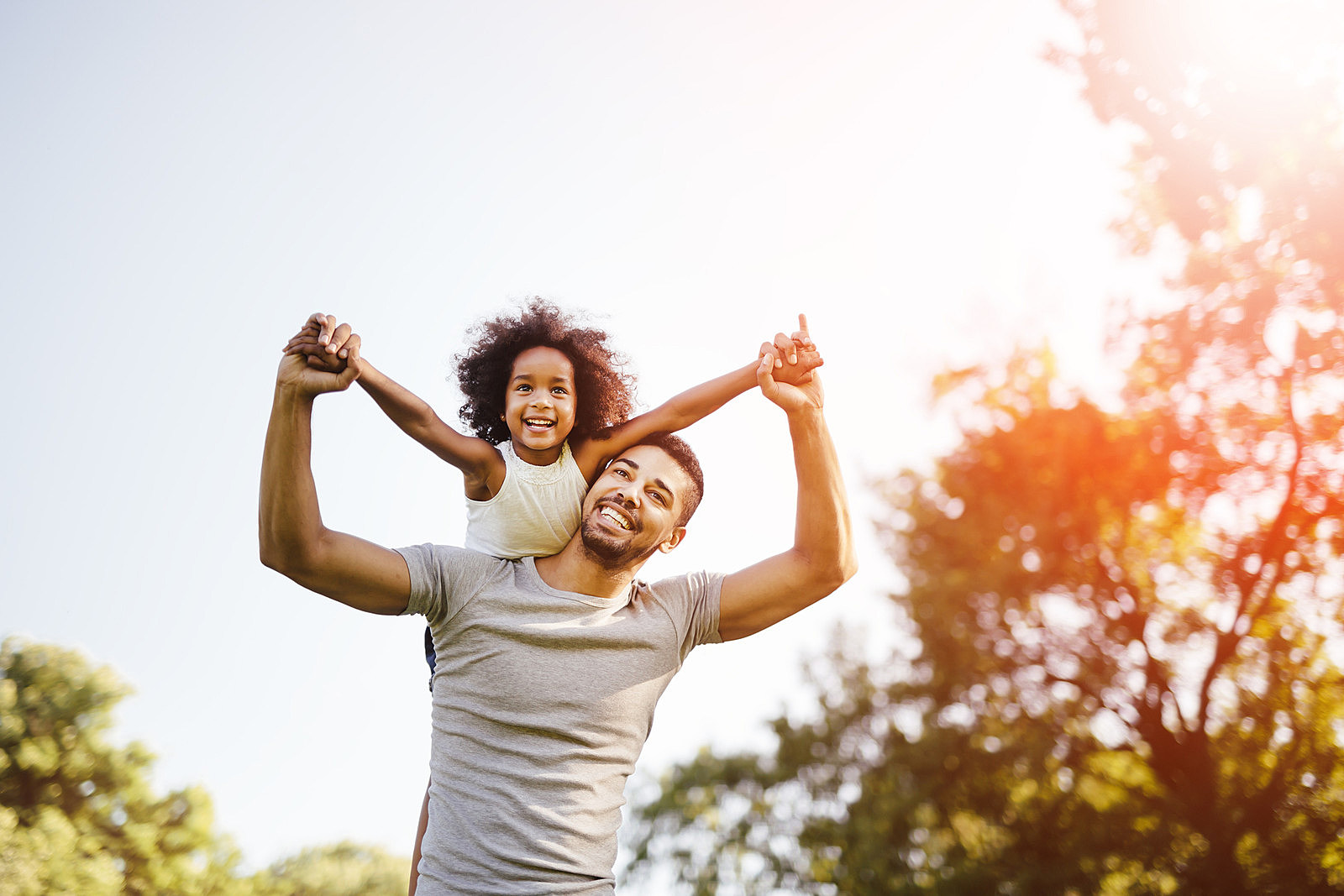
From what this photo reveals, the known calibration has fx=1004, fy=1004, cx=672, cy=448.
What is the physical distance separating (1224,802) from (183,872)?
17525 mm

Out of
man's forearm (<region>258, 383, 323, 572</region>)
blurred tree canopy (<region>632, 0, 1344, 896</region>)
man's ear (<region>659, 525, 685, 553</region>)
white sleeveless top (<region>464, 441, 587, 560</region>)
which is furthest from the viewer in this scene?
blurred tree canopy (<region>632, 0, 1344, 896</region>)

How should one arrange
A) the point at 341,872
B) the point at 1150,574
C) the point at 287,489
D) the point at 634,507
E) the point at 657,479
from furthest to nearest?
the point at 341,872 → the point at 1150,574 → the point at 657,479 → the point at 634,507 → the point at 287,489

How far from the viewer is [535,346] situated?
3.59 m

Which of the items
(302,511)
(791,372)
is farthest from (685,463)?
(302,511)

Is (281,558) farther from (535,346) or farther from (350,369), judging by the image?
(535,346)

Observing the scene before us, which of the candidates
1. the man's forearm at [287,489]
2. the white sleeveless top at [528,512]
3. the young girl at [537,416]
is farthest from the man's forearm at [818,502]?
the man's forearm at [287,489]

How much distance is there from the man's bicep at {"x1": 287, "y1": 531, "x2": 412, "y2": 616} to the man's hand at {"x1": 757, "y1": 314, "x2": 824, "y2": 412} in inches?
44.7

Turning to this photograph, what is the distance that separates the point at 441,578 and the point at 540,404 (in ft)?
2.73

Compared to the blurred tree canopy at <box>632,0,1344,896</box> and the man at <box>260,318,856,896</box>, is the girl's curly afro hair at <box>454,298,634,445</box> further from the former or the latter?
the blurred tree canopy at <box>632,0,1344,896</box>

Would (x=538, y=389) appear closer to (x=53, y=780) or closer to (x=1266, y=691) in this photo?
(x=1266, y=691)

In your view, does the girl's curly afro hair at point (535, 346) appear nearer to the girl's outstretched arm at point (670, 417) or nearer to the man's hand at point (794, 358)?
the girl's outstretched arm at point (670, 417)

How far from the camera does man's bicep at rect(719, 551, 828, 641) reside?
2.89 m

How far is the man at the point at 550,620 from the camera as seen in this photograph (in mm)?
2434

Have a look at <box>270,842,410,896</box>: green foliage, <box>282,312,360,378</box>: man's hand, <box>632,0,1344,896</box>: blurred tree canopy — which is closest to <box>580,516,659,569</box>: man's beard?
<box>282,312,360,378</box>: man's hand
